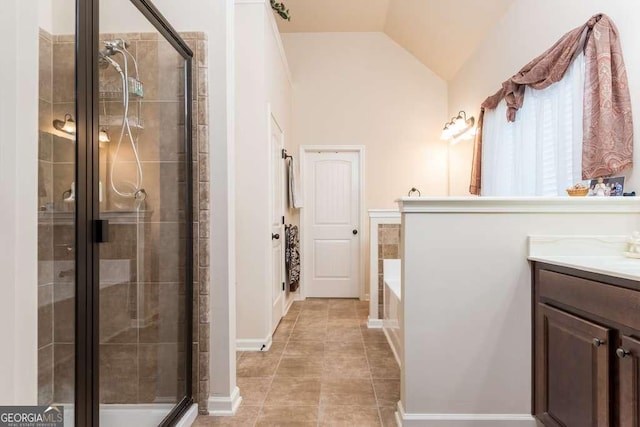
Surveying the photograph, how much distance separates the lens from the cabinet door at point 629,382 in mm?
1110

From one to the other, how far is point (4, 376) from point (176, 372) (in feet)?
3.59

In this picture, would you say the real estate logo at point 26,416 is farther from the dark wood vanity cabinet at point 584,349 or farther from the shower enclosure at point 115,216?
the dark wood vanity cabinet at point 584,349

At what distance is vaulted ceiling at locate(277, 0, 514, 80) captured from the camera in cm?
346

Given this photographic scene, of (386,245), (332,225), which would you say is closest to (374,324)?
(386,245)

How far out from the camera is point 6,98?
2.74 feet

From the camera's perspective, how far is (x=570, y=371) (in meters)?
1.40

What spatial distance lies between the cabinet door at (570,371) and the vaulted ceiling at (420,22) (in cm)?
292

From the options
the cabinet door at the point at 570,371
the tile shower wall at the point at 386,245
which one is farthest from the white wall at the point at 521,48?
the tile shower wall at the point at 386,245

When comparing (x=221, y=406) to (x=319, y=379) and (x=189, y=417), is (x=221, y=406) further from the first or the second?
(x=319, y=379)

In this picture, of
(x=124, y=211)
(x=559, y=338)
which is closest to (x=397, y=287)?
Result: (x=559, y=338)

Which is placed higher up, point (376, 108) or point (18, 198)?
point (376, 108)

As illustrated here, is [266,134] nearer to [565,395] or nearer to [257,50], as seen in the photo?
[257,50]

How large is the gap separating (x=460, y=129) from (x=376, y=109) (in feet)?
3.91

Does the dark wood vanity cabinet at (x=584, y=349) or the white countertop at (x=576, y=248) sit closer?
the dark wood vanity cabinet at (x=584, y=349)
